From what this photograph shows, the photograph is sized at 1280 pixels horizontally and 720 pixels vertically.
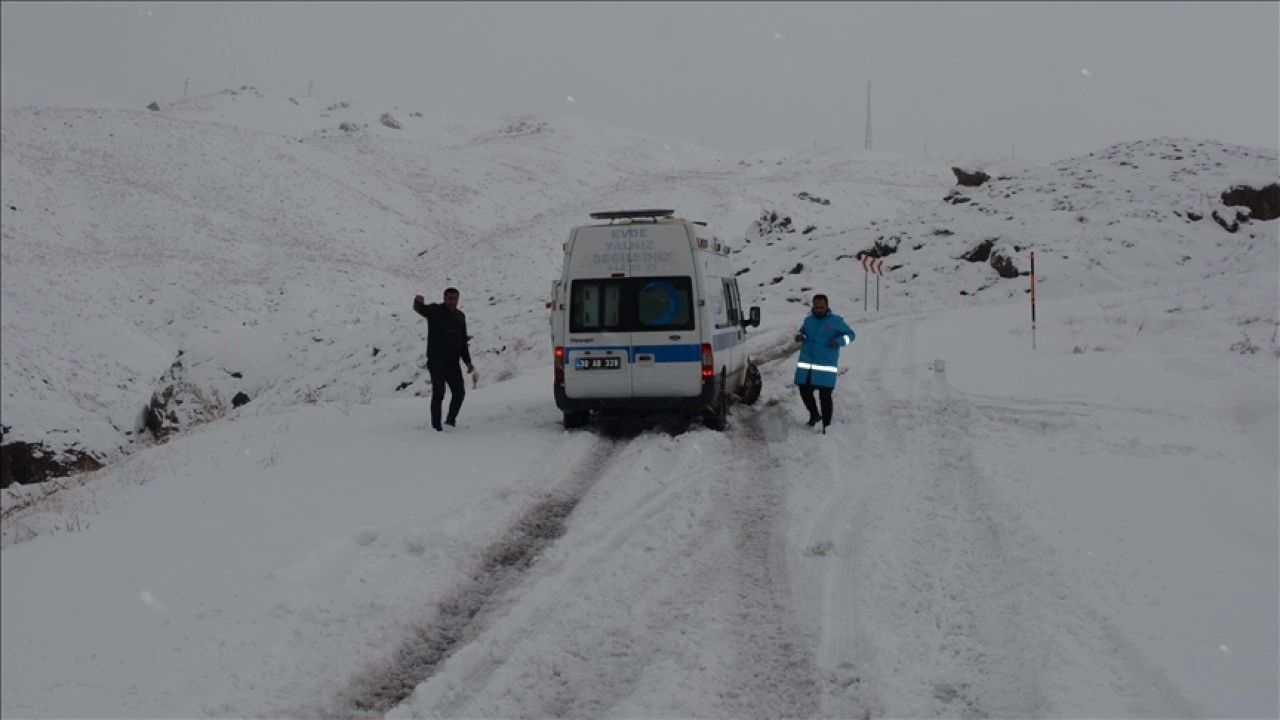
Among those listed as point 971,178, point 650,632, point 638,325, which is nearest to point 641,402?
point 638,325

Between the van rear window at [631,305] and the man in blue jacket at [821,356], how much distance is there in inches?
61.6

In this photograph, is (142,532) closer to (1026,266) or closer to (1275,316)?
(1275,316)

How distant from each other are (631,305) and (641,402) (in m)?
1.29

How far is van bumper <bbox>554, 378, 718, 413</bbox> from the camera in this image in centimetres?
1040

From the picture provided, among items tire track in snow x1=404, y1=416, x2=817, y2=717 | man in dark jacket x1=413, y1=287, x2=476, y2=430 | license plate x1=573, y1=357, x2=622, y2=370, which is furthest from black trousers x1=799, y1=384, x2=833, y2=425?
man in dark jacket x1=413, y1=287, x2=476, y2=430

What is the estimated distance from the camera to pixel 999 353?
47.2ft

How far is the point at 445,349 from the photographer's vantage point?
10.8m

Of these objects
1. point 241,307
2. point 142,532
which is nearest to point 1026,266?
point 142,532

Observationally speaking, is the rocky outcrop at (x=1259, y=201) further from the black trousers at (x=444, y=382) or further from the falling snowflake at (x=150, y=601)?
the falling snowflake at (x=150, y=601)

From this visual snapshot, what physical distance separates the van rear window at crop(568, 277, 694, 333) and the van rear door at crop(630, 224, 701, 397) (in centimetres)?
1

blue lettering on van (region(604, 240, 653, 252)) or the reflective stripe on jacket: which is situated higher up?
blue lettering on van (region(604, 240, 653, 252))

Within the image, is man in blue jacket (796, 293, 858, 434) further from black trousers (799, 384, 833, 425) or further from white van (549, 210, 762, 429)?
white van (549, 210, 762, 429)

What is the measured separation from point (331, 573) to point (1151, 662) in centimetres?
518

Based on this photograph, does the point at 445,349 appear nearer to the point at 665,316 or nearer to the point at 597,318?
the point at 597,318
